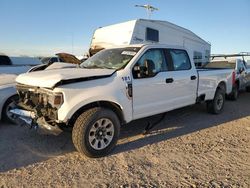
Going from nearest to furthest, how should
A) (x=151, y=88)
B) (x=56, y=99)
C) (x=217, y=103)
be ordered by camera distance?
(x=56, y=99), (x=151, y=88), (x=217, y=103)

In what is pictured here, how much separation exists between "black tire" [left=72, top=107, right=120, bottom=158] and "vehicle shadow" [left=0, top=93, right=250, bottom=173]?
296 millimetres

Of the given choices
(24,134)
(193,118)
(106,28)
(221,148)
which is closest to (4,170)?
(24,134)

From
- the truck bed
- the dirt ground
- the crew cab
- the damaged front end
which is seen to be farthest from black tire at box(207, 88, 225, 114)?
the damaged front end

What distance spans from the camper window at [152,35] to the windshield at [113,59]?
29.3 ft

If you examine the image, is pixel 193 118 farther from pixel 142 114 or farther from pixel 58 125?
pixel 58 125

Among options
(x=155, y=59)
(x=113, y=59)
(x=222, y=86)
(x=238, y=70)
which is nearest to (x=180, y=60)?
(x=155, y=59)

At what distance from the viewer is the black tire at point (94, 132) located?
4.33 metres

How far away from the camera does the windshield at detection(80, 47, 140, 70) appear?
5.25m

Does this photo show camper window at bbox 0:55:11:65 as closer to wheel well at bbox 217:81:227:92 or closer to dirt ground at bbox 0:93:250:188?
dirt ground at bbox 0:93:250:188

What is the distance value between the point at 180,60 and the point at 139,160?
2848mm

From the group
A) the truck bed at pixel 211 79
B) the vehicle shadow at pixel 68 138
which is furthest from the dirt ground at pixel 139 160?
the truck bed at pixel 211 79

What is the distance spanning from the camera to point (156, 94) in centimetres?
551

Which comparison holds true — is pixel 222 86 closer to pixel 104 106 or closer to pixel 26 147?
pixel 104 106

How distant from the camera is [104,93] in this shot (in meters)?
4.55
